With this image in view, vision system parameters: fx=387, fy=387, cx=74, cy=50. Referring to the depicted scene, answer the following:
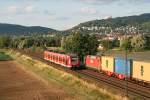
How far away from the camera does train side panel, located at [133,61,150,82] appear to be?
4394cm

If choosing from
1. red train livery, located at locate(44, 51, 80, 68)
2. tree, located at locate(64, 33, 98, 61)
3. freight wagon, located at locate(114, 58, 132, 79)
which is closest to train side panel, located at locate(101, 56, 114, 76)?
freight wagon, located at locate(114, 58, 132, 79)

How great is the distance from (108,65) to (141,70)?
1381 centimetres

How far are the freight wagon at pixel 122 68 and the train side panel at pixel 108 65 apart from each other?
1.84 meters

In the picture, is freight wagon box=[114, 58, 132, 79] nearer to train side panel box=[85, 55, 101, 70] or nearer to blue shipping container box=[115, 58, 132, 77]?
blue shipping container box=[115, 58, 132, 77]

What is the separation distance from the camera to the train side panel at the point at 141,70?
43.9 m

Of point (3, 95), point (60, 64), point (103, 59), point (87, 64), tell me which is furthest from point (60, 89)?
point (60, 64)

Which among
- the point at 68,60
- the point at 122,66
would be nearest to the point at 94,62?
the point at 68,60

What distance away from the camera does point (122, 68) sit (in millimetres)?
52188

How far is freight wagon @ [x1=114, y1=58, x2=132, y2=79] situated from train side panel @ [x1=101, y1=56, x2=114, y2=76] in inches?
72.5

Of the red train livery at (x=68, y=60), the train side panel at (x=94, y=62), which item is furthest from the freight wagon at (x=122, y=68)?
the red train livery at (x=68, y=60)

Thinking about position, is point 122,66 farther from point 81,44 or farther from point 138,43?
point 138,43

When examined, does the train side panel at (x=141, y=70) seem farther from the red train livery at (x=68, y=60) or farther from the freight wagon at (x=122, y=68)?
the red train livery at (x=68, y=60)

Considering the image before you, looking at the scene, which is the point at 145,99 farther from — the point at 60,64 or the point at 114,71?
the point at 60,64

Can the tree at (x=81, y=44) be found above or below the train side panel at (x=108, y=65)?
above
